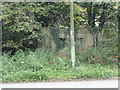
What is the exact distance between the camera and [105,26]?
9031 mm

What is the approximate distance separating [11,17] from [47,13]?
215 cm

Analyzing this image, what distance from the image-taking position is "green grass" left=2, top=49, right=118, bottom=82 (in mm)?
6242

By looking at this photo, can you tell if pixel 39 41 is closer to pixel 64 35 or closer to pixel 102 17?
pixel 64 35

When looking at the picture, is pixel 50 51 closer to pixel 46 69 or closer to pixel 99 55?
pixel 46 69

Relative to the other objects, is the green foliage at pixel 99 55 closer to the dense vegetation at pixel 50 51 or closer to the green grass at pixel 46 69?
the dense vegetation at pixel 50 51

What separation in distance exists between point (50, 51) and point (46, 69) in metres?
2.42

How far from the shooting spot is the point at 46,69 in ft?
22.6

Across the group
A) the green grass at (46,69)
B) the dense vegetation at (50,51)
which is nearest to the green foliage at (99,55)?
the dense vegetation at (50,51)

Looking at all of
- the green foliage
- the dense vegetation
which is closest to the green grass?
the dense vegetation

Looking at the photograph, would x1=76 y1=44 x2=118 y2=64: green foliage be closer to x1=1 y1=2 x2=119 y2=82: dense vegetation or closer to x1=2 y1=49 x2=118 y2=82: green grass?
x1=1 y1=2 x2=119 y2=82: dense vegetation

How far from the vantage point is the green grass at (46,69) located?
624 cm

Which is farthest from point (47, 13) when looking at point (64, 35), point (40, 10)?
point (64, 35)

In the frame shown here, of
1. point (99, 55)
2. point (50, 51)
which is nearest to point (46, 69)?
point (50, 51)

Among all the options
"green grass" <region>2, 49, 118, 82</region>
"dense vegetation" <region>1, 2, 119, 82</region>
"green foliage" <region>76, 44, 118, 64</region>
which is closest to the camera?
"green grass" <region>2, 49, 118, 82</region>
